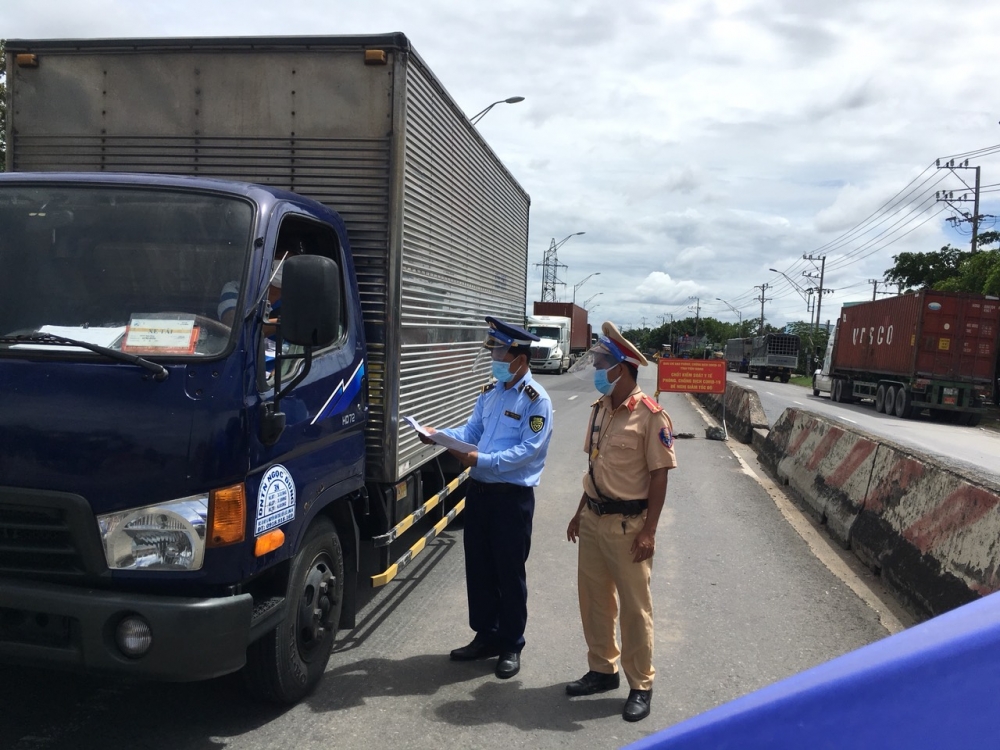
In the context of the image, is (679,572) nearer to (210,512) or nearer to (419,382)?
(419,382)

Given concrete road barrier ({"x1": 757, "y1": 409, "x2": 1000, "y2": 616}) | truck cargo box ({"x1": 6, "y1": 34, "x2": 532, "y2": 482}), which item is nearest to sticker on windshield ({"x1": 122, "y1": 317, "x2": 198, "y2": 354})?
truck cargo box ({"x1": 6, "y1": 34, "x2": 532, "y2": 482})

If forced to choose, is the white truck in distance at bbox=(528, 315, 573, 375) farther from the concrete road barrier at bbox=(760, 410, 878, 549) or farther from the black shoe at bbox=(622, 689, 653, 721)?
the black shoe at bbox=(622, 689, 653, 721)

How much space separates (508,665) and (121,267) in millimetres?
2767

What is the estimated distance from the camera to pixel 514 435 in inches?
183

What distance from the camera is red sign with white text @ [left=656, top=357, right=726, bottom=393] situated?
16.5 m

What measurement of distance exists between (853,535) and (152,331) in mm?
6192

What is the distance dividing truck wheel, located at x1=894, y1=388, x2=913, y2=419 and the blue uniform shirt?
24389 mm

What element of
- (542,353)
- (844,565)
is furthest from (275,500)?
(542,353)

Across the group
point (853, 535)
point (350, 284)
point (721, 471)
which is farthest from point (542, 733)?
point (721, 471)

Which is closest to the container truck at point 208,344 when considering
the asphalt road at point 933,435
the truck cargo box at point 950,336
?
the asphalt road at point 933,435

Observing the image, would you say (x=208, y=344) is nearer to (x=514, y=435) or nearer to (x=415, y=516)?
(x=514, y=435)

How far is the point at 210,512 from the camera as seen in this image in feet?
10.1

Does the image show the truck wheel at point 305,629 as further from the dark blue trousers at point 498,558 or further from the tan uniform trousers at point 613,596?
the tan uniform trousers at point 613,596

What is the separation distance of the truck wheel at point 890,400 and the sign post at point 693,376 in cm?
1333
